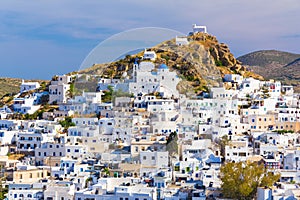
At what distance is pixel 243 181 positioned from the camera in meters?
16.2

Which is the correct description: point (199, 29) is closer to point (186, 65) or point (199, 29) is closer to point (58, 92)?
point (186, 65)

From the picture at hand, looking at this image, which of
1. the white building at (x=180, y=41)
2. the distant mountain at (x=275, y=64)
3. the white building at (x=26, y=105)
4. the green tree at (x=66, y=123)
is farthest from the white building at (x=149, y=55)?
the distant mountain at (x=275, y=64)

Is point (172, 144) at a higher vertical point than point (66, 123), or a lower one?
lower

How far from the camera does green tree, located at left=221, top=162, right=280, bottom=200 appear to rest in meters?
→ 16.0

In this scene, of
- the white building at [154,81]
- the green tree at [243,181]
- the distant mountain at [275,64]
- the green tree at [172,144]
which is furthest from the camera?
the distant mountain at [275,64]

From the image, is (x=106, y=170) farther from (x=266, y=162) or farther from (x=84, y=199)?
(x=266, y=162)

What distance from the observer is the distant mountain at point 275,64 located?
57.6m

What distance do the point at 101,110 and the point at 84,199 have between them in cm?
972

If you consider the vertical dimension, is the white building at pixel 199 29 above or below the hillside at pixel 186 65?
above

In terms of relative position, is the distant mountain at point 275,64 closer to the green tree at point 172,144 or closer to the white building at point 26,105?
the white building at point 26,105

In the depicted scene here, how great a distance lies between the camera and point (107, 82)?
30.8m

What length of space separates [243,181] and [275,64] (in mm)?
50526

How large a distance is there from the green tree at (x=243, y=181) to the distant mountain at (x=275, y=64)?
1492 inches

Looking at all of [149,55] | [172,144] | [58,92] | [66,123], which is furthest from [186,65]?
[172,144]
